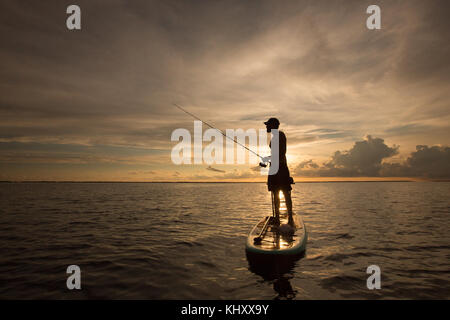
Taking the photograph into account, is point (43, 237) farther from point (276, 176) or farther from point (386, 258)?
point (386, 258)

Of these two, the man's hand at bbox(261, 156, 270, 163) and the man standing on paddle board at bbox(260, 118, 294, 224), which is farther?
the man's hand at bbox(261, 156, 270, 163)

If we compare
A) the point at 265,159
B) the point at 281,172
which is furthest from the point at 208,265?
the point at 265,159

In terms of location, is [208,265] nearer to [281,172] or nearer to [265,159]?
[281,172]

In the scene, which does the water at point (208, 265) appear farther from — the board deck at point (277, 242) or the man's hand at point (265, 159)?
the man's hand at point (265, 159)

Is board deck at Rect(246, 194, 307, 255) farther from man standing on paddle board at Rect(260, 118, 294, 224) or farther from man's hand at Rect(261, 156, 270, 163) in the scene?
man's hand at Rect(261, 156, 270, 163)

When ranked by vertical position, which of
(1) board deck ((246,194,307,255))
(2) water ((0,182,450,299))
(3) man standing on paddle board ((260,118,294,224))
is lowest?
(2) water ((0,182,450,299))

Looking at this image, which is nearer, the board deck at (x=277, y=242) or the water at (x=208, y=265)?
the water at (x=208, y=265)

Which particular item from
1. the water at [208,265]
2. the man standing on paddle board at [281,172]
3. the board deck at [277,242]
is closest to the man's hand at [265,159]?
the man standing on paddle board at [281,172]

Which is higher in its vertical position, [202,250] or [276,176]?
[276,176]

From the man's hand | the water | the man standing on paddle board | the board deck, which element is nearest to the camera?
the water

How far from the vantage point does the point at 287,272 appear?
721 cm

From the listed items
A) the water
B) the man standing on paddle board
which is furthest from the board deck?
the man standing on paddle board
